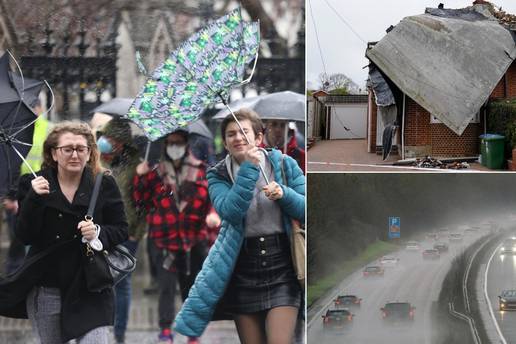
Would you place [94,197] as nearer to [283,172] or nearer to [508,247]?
[283,172]

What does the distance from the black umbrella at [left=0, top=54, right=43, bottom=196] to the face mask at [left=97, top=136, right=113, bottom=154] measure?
55 centimetres

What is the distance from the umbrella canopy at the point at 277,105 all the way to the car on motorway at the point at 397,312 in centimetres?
179

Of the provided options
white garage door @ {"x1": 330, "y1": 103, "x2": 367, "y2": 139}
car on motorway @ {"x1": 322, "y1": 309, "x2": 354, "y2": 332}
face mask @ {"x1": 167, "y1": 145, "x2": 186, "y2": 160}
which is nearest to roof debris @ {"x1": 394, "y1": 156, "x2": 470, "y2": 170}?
white garage door @ {"x1": 330, "y1": 103, "x2": 367, "y2": 139}

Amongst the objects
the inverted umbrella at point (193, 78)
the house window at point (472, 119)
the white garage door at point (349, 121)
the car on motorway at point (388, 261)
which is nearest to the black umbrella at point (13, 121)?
the inverted umbrella at point (193, 78)

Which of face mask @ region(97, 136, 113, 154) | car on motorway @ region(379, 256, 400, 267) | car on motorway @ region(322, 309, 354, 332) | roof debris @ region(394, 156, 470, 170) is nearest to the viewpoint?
face mask @ region(97, 136, 113, 154)

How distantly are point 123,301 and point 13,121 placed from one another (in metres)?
1.73

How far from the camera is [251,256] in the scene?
4.80 m

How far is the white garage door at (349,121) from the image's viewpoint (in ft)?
17.4

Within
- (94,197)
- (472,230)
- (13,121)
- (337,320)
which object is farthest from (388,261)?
(13,121)

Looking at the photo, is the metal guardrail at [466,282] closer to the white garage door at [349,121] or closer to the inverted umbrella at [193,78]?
the white garage door at [349,121]

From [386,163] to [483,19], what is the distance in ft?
5.06

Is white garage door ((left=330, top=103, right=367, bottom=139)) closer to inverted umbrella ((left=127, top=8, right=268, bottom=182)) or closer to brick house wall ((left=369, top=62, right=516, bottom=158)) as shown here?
brick house wall ((left=369, top=62, right=516, bottom=158))

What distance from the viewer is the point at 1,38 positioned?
15.8 ft

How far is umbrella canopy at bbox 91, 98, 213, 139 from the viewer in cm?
481
